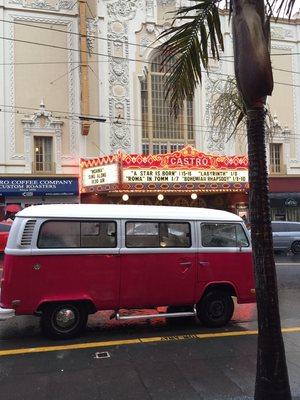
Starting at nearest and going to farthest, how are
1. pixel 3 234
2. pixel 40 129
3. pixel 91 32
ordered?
1. pixel 3 234
2. pixel 40 129
3. pixel 91 32

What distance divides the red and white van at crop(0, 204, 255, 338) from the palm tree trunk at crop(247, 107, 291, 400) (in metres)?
3.84

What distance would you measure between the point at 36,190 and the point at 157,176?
6413 millimetres

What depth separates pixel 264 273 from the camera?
4.17m

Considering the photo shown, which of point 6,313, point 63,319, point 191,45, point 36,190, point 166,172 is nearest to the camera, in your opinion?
point 191,45

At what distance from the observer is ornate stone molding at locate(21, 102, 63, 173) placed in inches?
1031

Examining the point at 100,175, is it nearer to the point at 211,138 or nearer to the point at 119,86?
the point at 119,86

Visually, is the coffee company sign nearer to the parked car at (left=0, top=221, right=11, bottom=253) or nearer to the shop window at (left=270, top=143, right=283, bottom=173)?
the parked car at (left=0, top=221, right=11, bottom=253)

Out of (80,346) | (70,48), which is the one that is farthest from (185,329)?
(70,48)

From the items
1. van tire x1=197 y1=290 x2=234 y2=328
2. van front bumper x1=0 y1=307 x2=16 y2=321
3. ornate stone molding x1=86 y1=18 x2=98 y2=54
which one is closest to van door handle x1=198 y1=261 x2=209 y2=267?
van tire x1=197 y1=290 x2=234 y2=328

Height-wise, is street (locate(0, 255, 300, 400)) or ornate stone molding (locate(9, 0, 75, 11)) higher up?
ornate stone molding (locate(9, 0, 75, 11))

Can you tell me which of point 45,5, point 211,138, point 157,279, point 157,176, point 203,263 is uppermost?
point 45,5

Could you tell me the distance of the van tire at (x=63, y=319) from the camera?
7492 mm

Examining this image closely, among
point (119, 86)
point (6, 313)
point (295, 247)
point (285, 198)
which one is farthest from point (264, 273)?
point (285, 198)

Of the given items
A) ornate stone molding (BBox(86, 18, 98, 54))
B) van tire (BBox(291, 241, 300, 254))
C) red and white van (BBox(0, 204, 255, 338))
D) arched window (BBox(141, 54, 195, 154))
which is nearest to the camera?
red and white van (BBox(0, 204, 255, 338))
